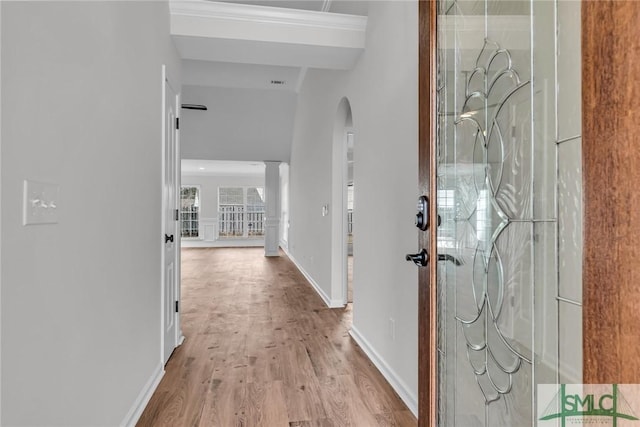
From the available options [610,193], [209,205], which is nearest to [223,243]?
[209,205]

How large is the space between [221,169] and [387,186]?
9930 mm

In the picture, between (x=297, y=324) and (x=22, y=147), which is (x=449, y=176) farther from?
(x=297, y=324)

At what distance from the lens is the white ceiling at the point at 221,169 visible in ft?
34.5

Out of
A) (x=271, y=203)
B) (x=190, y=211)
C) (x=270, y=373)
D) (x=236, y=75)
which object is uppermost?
(x=236, y=75)

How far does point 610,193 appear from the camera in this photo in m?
0.59

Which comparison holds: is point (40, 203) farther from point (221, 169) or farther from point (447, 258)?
point (221, 169)

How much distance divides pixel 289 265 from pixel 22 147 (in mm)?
6709

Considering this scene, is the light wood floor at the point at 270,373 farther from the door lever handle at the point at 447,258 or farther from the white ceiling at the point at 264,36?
the white ceiling at the point at 264,36

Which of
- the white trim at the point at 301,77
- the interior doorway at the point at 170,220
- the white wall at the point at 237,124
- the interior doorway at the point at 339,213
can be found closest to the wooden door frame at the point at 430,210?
the interior doorway at the point at 170,220

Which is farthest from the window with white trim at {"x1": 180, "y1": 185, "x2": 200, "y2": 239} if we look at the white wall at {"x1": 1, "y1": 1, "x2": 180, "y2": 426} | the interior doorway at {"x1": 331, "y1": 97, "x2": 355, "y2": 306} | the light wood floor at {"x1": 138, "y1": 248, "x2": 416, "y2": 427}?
the white wall at {"x1": 1, "y1": 1, "x2": 180, "y2": 426}

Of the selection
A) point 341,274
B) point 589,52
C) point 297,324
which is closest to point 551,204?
point 589,52

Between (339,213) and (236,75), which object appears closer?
(339,213)

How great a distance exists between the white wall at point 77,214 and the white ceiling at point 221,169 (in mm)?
8661

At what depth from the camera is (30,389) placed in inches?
39.8
